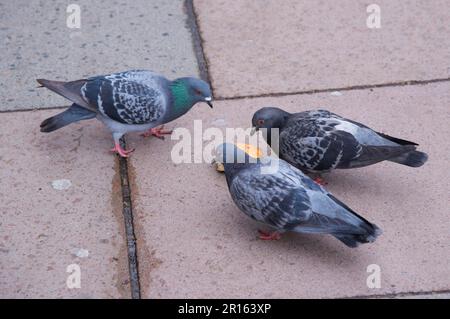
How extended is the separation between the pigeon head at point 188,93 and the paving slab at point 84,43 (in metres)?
0.76

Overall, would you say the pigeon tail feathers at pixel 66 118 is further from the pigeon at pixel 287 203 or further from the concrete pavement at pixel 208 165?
the pigeon at pixel 287 203

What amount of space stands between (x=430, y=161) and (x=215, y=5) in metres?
2.76

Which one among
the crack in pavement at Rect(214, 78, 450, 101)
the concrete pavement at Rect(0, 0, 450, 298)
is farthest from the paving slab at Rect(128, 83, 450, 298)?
the crack in pavement at Rect(214, 78, 450, 101)

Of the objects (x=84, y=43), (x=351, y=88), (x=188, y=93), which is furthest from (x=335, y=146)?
(x=84, y=43)

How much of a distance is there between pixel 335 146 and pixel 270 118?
0.53 m

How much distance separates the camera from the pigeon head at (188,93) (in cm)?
550

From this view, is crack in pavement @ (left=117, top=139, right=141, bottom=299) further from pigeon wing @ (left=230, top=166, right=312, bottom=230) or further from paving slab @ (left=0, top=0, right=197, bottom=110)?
paving slab @ (left=0, top=0, right=197, bottom=110)

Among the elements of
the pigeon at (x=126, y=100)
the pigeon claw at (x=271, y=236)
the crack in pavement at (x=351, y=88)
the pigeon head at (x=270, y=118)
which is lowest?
the pigeon claw at (x=271, y=236)

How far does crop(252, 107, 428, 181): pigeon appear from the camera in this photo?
5.05 metres

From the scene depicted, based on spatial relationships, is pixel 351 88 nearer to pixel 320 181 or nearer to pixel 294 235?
pixel 320 181

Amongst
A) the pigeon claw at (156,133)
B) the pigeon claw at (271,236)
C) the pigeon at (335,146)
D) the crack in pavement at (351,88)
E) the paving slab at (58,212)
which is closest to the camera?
the paving slab at (58,212)

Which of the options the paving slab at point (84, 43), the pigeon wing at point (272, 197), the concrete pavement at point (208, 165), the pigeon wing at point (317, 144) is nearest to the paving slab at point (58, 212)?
the concrete pavement at point (208, 165)

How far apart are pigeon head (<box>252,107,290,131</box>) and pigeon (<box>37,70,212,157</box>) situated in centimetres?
39

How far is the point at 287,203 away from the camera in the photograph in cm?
457
